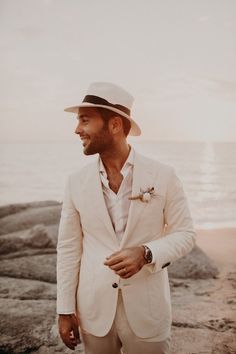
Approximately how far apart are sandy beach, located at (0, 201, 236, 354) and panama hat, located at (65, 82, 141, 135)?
2214 mm

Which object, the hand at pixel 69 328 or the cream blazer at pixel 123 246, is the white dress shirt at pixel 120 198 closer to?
the cream blazer at pixel 123 246

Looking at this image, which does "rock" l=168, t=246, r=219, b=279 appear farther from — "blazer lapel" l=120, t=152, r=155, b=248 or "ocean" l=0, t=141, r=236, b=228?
"ocean" l=0, t=141, r=236, b=228

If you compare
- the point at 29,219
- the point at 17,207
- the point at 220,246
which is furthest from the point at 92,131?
the point at 17,207

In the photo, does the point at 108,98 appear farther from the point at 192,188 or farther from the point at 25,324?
the point at 192,188

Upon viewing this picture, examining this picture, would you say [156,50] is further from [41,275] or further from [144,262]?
[144,262]

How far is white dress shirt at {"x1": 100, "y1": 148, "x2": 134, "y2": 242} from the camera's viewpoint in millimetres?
→ 2023

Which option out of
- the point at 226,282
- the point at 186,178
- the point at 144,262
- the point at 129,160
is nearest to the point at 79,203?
the point at 129,160

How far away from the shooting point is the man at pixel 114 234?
197 centimetres

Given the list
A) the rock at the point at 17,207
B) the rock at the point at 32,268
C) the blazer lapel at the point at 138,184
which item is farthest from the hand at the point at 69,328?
the rock at the point at 17,207

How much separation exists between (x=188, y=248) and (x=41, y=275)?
3319mm

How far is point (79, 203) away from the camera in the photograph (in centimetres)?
206

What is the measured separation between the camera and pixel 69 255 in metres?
2.09

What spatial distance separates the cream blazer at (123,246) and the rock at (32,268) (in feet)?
9.68

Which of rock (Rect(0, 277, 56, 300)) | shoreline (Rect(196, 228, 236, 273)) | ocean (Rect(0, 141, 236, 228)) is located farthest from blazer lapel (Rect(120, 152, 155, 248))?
ocean (Rect(0, 141, 236, 228))
